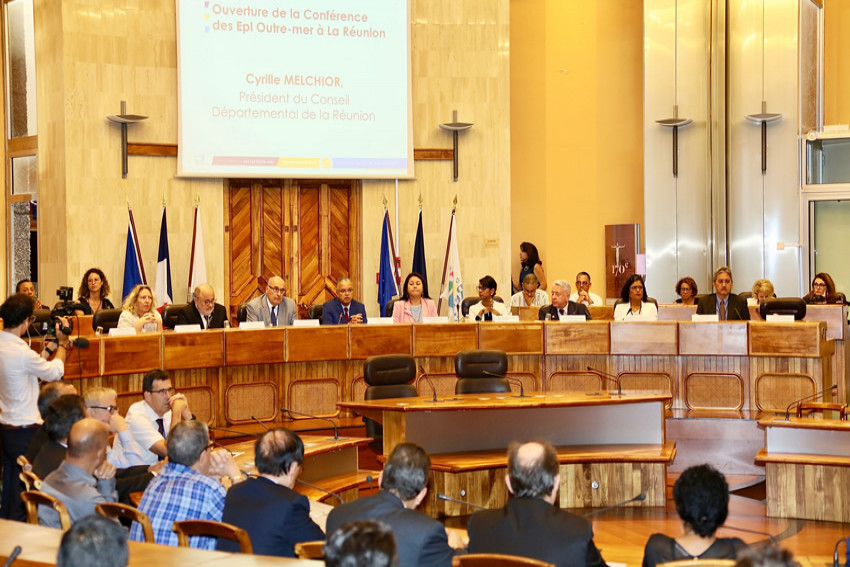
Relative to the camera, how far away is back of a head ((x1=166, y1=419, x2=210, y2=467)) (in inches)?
157

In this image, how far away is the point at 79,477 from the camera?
4.09 metres

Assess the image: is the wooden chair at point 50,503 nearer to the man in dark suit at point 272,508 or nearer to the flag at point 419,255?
the man in dark suit at point 272,508

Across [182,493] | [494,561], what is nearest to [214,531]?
[182,493]

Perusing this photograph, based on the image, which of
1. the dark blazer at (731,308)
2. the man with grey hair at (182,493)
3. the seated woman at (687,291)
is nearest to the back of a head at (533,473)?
the man with grey hair at (182,493)

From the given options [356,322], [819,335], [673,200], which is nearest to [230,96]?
[356,322]

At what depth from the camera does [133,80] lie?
1108 cm

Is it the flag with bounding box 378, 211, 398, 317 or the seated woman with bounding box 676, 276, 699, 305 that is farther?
the flag with bounding box 378, 211, 398, 317

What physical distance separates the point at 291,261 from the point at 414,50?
2936mm

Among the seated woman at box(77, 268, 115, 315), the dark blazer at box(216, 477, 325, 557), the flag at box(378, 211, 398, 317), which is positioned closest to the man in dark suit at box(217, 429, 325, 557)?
the dark blazer at box(216, 477, 325, 557)

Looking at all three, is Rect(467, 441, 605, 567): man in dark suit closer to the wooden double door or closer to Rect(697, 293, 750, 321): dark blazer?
Rect(697, 293, 750, 321): dark blazer

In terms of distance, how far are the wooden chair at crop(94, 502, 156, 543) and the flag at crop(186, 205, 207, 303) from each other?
7.43 m

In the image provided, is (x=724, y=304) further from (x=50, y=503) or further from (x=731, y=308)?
(x=50, y=503)

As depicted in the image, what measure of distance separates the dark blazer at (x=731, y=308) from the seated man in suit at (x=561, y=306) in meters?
1.05

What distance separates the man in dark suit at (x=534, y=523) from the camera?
3.26m
